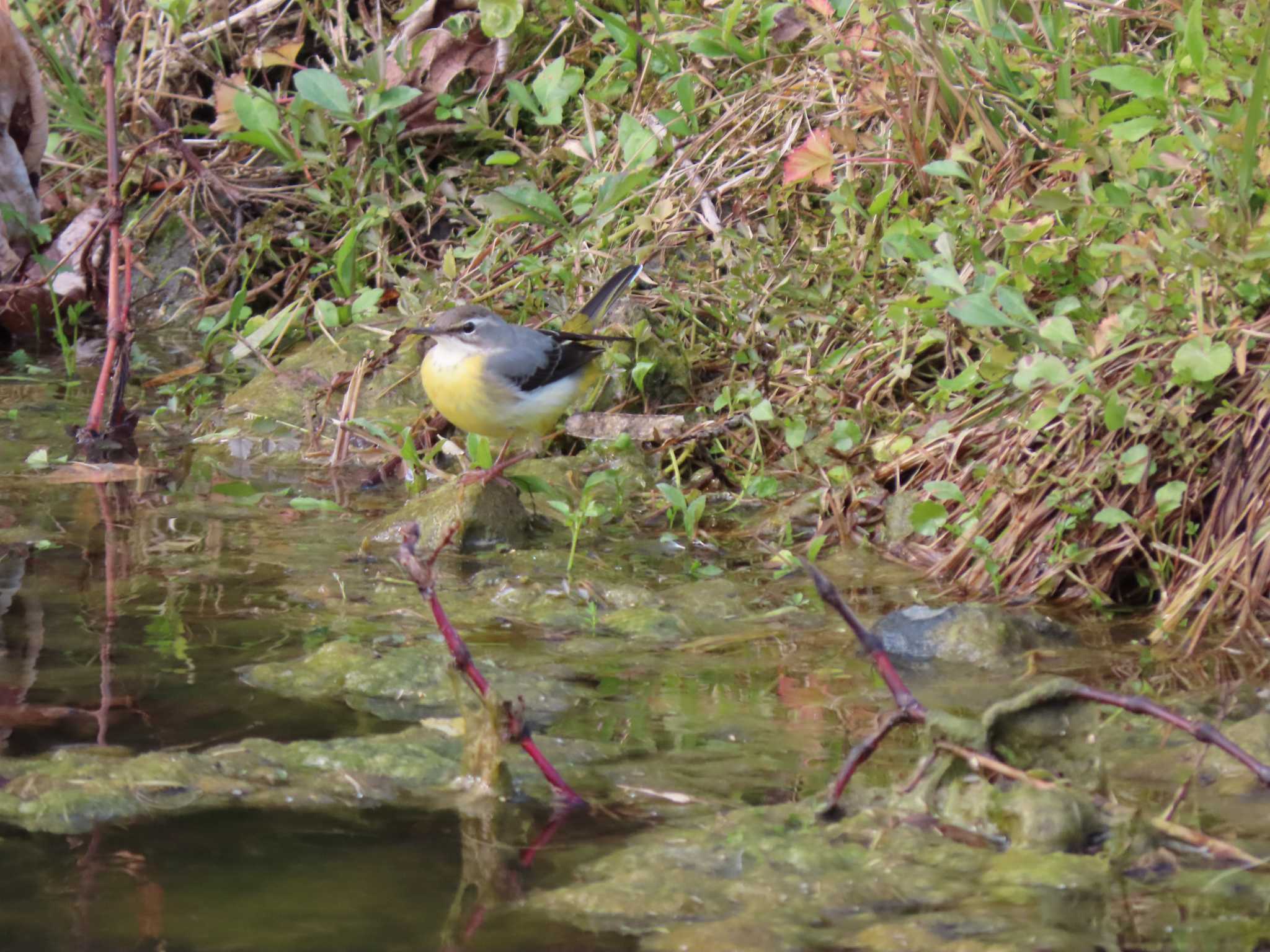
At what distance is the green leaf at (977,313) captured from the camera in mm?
3982

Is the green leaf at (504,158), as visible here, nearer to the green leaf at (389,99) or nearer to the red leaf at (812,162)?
the green leaf at (389,99)

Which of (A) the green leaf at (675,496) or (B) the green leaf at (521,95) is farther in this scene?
(B) the green leaf at (521,95)

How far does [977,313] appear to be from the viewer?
4.00m

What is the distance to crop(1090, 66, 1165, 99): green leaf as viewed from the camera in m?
4.39

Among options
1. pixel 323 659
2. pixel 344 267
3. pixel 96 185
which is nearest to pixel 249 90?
pixel 344 267

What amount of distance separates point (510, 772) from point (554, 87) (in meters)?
4.58

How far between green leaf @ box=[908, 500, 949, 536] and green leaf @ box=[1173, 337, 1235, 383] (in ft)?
2.85

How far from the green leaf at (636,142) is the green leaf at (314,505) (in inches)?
82.8

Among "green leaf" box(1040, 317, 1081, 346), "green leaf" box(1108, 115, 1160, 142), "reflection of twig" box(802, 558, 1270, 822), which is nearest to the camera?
"reflection of twig" box(802, 558, 1270, 822)

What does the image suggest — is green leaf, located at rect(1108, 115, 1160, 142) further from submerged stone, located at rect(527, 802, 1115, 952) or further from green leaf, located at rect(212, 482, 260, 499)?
green leaf, located at rect(212, 482, 260, 499)

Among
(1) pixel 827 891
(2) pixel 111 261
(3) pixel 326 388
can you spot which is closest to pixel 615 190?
(3) pixel 326 388

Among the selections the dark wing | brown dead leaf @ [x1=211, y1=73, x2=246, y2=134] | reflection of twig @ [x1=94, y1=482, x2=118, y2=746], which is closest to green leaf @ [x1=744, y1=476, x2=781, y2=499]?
the dark wing

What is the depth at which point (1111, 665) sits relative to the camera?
12.5 ft

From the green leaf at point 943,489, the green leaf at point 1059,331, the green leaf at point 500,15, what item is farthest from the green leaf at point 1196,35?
the green leaf at point 500,15
